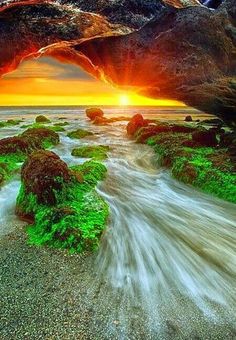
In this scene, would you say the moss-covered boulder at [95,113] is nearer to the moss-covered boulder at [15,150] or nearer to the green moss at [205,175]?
the moss-covered boulder at [15,150]

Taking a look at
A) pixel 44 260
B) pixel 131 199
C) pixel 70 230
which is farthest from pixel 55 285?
pixel 131 199

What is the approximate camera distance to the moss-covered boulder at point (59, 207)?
241 inches

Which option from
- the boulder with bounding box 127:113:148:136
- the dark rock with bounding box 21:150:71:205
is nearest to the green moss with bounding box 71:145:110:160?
the dark rock with bounding box 21:150:71:205

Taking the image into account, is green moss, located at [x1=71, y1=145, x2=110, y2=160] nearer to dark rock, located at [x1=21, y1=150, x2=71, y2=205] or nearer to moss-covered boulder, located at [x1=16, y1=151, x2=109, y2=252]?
moss-covered boulder, located at [x1=16, y1=151, x2=109, y2=252]

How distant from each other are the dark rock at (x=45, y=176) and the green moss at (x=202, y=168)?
3998mm

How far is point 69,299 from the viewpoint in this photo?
4.58 metres

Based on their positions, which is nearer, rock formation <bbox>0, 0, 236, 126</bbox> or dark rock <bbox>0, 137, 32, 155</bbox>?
rock formation <bbox>0, 0, 236, 126</bbox>

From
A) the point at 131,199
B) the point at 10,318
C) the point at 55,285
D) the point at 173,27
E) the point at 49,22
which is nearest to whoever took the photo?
the point at 10,318

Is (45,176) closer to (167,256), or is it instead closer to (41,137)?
(167,256)

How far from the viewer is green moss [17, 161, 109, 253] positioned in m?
6.05

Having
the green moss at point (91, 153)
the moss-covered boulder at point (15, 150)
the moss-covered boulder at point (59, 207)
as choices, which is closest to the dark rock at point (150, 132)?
the green moss at point (91, 153)

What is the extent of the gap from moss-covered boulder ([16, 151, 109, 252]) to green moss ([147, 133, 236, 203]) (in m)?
3.18

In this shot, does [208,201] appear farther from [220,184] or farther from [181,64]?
[181,64]

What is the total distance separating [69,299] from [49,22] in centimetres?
607
